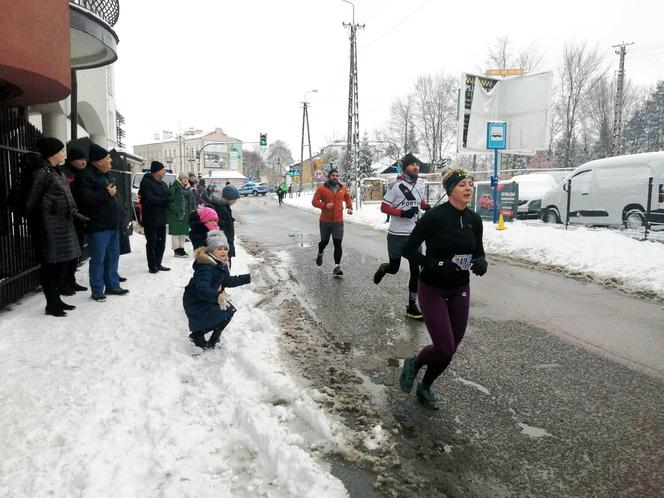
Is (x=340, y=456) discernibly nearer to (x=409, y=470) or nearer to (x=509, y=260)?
(x=409, y=470)

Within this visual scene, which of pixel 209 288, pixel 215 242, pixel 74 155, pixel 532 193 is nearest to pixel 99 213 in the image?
pixel 74 155

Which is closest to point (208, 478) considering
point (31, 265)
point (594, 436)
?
point (594, 436)

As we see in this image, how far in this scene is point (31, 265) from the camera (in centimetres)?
663

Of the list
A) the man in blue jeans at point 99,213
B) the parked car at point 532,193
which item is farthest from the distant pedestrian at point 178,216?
the parked car at point 532,193

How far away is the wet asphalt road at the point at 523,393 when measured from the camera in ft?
9.21

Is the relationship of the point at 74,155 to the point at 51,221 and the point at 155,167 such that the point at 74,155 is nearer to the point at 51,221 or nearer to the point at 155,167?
the point at 51,221

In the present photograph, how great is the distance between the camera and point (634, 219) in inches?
504

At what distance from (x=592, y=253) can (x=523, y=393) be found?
745 cm

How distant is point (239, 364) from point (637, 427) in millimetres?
3046

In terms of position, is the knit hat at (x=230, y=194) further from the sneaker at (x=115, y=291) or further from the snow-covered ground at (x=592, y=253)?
the snow-covered ground at (x=592, y=253)

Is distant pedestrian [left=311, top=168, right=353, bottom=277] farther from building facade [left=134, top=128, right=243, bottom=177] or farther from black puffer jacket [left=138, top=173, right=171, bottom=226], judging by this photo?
building facade [left=134, top=128, right=243, bottom=177]

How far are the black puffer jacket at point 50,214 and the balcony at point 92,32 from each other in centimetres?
355

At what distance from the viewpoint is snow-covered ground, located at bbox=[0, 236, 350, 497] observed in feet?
8.64

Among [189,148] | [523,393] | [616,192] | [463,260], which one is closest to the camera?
[463,260]
